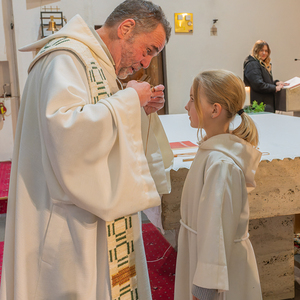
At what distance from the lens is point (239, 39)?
8141mm

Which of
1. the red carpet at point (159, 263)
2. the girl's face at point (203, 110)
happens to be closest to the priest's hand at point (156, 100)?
the girl's face at point (203, 110)

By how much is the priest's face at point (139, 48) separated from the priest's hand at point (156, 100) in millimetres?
166

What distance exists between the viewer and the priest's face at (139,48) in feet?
5.26

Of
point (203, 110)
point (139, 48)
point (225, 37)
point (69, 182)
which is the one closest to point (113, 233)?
point (69, 182)

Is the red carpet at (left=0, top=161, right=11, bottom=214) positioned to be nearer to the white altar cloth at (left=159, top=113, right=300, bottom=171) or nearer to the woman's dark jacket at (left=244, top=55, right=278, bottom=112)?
the white altar cloth at (left=159, top=113, right=300, bottom=171)

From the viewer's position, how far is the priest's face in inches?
63.1

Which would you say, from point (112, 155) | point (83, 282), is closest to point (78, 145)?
point (112, 155)

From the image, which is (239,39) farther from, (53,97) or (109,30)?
(53,97)

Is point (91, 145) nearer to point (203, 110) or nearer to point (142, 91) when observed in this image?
point (142, 91)

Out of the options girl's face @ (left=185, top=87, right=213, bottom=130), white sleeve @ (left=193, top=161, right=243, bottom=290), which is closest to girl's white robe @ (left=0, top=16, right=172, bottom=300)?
white sleeve @ (left=193, top=161, right=243, bottom=290)

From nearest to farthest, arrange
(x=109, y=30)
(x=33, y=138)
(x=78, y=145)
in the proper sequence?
(x=78, y=145), (x=33, y=138), (x=109, y=30)

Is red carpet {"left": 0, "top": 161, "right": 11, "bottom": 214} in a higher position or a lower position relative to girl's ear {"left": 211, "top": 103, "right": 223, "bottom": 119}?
lower

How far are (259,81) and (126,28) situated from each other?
15.5 ft

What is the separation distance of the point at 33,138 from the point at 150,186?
49 cm
